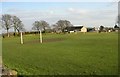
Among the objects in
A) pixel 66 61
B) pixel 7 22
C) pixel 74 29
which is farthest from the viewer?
pixel 74 29

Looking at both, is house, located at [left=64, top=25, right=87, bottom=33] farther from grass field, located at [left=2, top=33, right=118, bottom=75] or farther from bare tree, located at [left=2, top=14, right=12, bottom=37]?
grass field, located at [left=2, top=33, right=118, bottom=75]

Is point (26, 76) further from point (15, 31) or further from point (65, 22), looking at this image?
point (65, 22)

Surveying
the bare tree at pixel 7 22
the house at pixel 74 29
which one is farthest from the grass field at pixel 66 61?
the house at pixel 74 29

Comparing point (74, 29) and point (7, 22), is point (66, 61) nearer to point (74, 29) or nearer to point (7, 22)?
point (7, 22)

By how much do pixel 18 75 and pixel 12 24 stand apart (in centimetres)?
9447

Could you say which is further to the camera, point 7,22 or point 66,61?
point 7,22

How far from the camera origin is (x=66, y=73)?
10.9 m

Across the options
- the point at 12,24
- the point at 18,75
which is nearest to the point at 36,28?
the point at 12,24

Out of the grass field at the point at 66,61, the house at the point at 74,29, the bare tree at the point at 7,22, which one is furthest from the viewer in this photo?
the house at the point at 74,29

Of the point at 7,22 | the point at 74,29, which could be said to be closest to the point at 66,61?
the point at 7,22

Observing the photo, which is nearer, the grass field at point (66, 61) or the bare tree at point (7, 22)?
the grass field at point (66, 61)

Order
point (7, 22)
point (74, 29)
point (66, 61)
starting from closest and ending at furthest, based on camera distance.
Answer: point (66, 61)
point (7, 22)
point (74, 29)

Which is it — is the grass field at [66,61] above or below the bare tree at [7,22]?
below

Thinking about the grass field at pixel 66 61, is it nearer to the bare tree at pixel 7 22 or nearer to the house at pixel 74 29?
the bare tree at pixel 7 22
